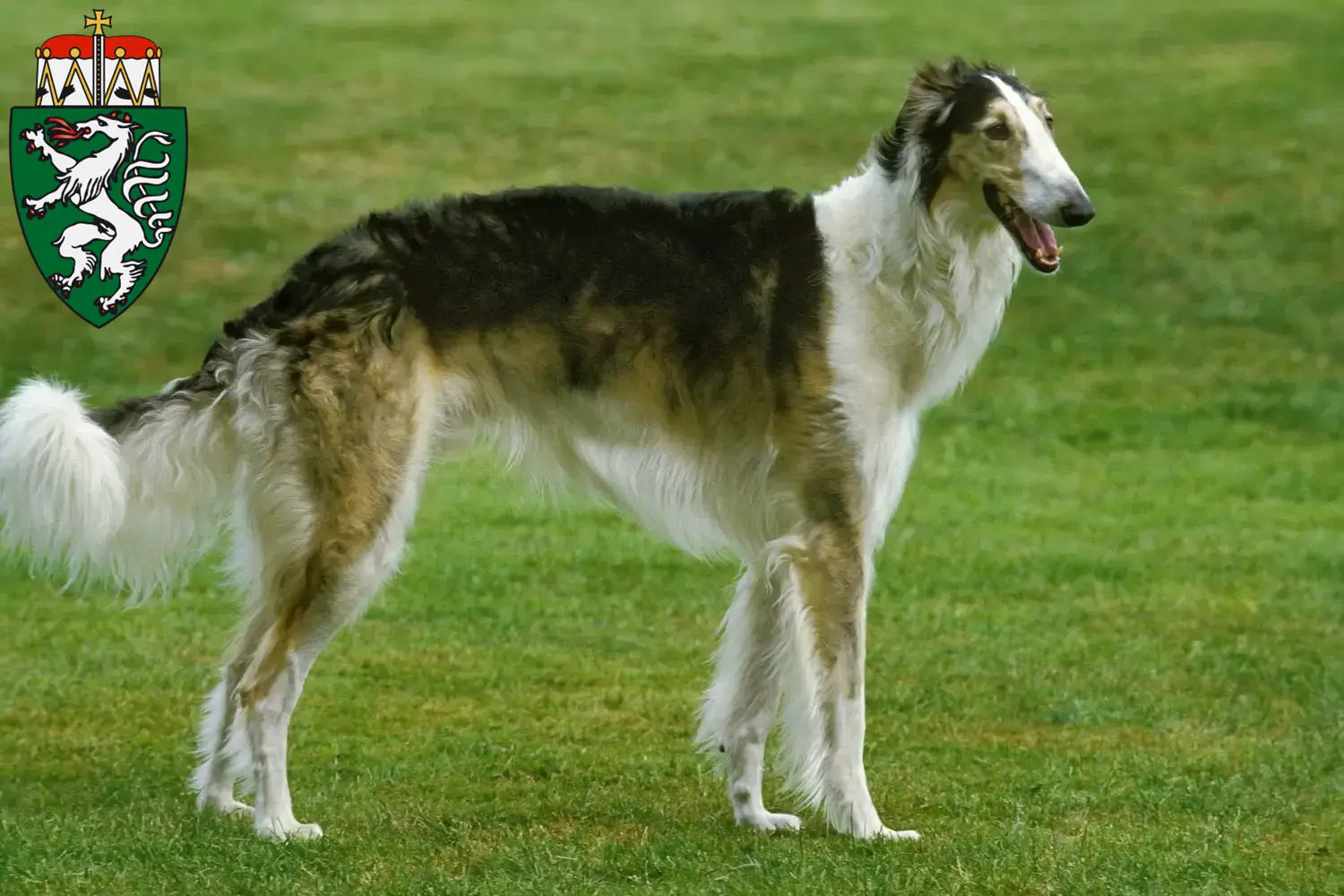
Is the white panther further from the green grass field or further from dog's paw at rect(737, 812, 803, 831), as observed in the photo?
dog's paw at rect(737, 812, 803, 831)

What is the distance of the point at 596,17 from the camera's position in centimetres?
2988

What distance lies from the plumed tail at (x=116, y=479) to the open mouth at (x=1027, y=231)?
2559 millimetres

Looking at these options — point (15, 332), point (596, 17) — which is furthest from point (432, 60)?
point (15, 332)

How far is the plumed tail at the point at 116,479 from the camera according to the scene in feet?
19.5

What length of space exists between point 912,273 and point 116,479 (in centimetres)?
261

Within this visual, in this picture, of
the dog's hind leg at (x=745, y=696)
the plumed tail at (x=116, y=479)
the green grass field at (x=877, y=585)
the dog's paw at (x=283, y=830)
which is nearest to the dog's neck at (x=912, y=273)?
the dog's hind leg at (x=745, y=696)

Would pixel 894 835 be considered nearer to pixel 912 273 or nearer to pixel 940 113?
pixel 912 273

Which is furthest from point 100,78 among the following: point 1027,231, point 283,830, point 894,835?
point 894,835

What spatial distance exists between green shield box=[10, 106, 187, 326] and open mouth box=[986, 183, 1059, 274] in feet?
16.1

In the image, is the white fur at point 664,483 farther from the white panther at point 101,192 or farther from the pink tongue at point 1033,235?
the white panther at point 101,192

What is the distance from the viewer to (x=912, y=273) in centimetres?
620

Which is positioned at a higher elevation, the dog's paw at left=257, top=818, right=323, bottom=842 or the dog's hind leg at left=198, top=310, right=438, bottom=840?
the dog's hind leg at left=198, top=310, right=438, bottom=840

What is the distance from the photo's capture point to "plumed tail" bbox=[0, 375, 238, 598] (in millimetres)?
5949

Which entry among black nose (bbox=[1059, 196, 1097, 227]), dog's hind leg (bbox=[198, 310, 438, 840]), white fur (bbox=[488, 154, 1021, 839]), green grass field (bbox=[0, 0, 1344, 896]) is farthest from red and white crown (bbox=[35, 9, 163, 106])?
black nose (bbox=[1059, 196, 1097, 227])
